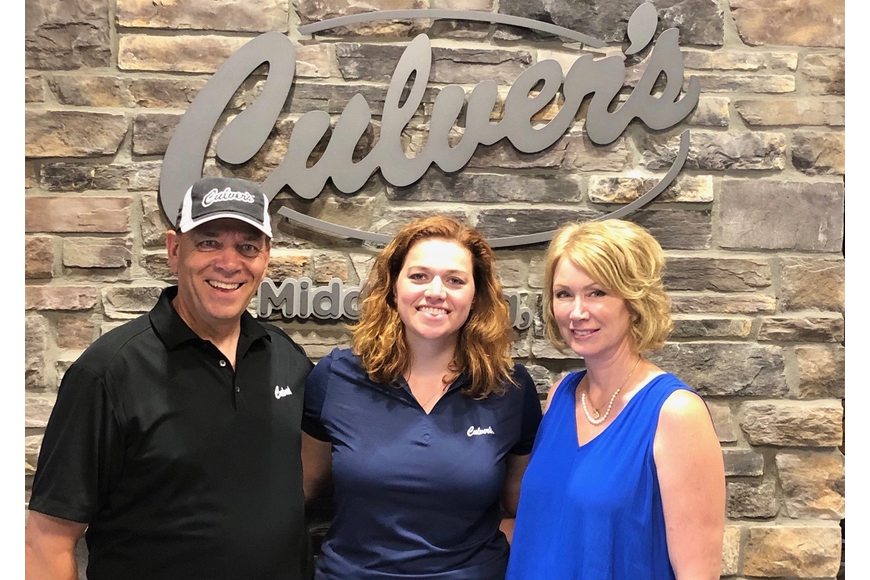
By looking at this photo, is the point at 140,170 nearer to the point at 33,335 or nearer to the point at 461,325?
the point at 33,335

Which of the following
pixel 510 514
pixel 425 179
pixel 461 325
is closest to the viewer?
pixel 461 325

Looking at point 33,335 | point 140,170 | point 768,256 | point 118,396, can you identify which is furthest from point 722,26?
point 33,335

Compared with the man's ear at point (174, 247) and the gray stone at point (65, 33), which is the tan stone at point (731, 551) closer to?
the man's ear at point (174, 247)

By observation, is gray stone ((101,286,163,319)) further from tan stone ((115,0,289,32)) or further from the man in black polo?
tan stone ((115,0,289,32))

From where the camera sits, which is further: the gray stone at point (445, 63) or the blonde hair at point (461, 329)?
the gray stone at point (445, 63)

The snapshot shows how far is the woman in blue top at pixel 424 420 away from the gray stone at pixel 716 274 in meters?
0.69

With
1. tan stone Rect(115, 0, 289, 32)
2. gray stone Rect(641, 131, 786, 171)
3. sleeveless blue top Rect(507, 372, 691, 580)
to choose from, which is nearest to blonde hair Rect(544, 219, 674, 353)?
sleeveless blue top Rect(507, 372, 691, 580)

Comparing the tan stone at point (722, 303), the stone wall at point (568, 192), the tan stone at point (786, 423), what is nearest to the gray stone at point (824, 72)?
the stone wall at point (568, 192)

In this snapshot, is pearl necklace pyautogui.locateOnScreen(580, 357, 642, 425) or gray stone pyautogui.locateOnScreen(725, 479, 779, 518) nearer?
pearl necklace pyautogui.locateOnScreen(580, 357, 642, 425)

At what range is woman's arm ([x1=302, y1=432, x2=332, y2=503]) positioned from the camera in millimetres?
1973

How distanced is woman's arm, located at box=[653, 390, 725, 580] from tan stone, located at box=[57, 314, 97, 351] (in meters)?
1.73

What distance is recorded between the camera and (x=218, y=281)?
1.71 meters

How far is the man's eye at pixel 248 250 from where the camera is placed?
5.79 ft

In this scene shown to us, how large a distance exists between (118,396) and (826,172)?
227 centimetres
